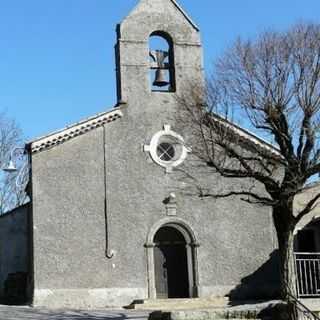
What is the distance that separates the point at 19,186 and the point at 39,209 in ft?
56.2

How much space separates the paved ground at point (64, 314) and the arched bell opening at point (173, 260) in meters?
3.47

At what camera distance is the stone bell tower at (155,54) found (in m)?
28.4

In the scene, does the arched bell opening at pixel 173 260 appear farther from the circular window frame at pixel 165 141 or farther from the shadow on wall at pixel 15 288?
the shadow on wall at pixel 15 288

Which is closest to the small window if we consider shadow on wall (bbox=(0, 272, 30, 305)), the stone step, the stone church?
the stone church

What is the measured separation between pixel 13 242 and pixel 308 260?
11.9 metres

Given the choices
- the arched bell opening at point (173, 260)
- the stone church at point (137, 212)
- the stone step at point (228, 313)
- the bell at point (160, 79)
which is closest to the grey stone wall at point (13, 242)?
the stone church at point (137, 212)

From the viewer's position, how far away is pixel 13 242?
29.4m

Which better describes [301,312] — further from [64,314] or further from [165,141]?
[165,141]

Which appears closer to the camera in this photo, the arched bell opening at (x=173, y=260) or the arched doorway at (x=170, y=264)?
the arched bell opening at (x=173, y=260)

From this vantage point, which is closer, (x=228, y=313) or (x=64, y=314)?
(x=228, y=313)

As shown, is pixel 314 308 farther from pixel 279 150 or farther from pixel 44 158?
pixel 44 158

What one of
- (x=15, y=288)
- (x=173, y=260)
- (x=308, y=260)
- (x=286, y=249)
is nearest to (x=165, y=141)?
(x=173, y=260)

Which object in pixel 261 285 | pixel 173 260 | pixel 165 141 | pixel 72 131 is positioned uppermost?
pixel 72 131

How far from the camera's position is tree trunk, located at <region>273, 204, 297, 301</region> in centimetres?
1859
